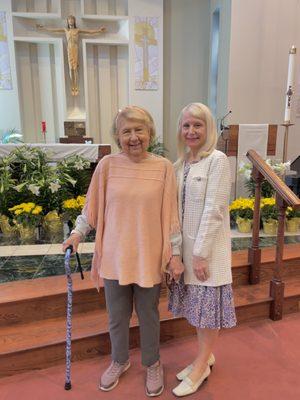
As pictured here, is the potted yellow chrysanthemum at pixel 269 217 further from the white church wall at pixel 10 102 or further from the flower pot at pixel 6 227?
the white church wall at pixel 10 102

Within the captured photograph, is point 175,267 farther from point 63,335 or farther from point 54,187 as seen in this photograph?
A: point 54,187

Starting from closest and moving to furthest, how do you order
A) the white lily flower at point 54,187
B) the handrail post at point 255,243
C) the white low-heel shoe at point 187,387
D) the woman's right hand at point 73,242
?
the woman's right hand at point 73,242, the white low-heel shoe at point 187,387, the handrail post at point 255,243, the white lily flower at point 54,187

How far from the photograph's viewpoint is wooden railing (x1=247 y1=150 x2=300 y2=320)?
2.04 metres

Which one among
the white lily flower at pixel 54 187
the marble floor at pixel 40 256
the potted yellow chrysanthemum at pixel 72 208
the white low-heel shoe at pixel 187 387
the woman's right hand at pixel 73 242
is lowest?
the white low-heel shoe at pixel 187 387

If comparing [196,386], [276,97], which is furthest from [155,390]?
[276,97]

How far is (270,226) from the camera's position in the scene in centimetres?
314

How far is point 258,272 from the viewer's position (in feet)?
8.11

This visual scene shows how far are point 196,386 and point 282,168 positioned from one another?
221 cm

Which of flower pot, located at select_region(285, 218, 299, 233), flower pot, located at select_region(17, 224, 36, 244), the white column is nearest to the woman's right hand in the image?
flower pot, located at select_region(17, 224, 36, 244)

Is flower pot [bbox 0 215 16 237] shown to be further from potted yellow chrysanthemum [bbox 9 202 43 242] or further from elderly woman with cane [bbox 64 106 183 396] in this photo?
elderly woman with cane [bbox 64 106 183 396]

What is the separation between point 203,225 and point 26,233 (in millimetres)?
2011

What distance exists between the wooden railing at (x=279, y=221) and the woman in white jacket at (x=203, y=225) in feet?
2.34

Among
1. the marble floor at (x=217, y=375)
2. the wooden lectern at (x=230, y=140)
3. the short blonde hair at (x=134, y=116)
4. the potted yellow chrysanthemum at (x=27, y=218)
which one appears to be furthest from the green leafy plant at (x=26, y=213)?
the wooden lectern at (x=230, y=140)

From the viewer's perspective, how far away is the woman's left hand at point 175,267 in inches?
→ 57.7
